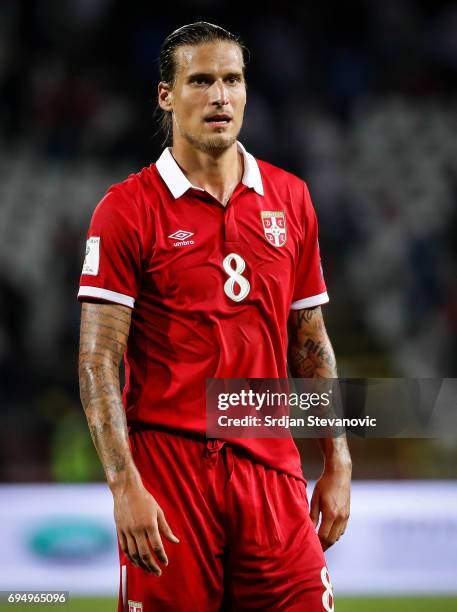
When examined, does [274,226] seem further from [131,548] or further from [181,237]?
[131,548]

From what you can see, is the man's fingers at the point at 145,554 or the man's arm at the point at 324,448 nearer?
the man's fingers at the point at 145,554

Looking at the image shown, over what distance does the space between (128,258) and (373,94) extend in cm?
728

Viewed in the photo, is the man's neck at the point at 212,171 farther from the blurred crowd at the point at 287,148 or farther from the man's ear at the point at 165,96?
the blurred crowd at the point at 287,148

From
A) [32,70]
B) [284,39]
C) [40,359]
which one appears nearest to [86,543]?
[40,359]

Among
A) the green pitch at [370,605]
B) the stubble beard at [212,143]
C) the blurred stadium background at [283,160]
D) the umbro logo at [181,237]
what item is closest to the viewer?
the umbro logo at [181,237]

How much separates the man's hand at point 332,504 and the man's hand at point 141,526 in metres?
0.55

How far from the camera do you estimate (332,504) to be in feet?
9.27

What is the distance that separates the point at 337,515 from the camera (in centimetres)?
283

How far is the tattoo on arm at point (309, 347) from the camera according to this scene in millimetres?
2920

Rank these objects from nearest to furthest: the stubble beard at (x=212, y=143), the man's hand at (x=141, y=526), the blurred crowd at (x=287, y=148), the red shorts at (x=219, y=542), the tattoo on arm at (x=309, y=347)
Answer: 1. the man's hand at (x=141, y=526)
2. the red shorts at (x=219, y=542)
3. the stubble beard at (x=212, y=143)
4. the tattoo on arm at (x=309, y=347)
5. the blurred crowd at (x=287, y=148)

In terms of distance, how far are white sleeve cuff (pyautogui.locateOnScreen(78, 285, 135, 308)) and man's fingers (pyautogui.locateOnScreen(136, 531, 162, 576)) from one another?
59cm

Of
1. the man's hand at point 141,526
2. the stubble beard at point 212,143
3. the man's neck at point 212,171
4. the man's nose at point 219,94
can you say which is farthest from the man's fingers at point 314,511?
the man's nose at point 219,94

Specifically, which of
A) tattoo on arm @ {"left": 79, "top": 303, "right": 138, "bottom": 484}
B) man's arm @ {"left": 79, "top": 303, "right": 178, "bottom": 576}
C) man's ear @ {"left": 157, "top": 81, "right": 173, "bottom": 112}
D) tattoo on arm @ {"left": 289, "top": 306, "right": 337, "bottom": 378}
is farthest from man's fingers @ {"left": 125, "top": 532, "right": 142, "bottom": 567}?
man's ear @ {"left": 157, "top": 81, "right": 173, "bottom": 112}

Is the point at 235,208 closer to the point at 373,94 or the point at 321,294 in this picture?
the point at 321,294
